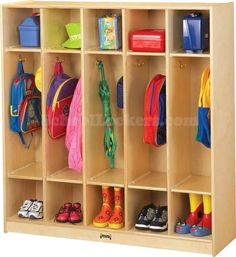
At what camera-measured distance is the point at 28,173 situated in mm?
7312

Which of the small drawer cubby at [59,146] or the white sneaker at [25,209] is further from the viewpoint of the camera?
the white sneaker at [25,209]

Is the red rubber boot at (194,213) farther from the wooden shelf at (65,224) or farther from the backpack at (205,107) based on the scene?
the wooden shelf at (65,224)

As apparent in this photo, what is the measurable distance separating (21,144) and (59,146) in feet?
1.10

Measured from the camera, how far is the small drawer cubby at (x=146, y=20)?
6797mm

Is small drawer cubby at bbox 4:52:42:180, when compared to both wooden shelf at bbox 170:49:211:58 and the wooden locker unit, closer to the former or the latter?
the wooden locker unit

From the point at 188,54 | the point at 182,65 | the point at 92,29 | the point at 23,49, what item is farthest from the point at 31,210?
the point at 188,54

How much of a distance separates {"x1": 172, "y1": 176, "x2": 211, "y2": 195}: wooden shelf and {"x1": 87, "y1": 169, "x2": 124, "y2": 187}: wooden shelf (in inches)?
16.9

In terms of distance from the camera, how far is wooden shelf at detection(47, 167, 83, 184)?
7.07 meters

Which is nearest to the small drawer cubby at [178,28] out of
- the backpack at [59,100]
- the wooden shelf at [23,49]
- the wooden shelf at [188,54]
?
the wooden shelf at [188,54]

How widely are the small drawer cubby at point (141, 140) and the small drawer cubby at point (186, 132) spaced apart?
0.17m

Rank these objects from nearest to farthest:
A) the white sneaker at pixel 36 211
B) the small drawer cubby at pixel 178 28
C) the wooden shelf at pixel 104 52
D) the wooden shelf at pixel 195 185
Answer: the small drawer cubby at pixel 178 28, the wooden shelf at pixel 195 185, the wooden shelf at pixel 104 52, the white sneaker at pixel 36 211

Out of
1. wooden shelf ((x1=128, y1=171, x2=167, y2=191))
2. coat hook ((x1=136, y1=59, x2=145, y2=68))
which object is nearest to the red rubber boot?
wooden shelf ((x1=128, y1=171, x2=167, y2=191))

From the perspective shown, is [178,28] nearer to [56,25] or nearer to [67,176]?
[56,25]

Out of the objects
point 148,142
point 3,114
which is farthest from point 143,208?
point 3,114
